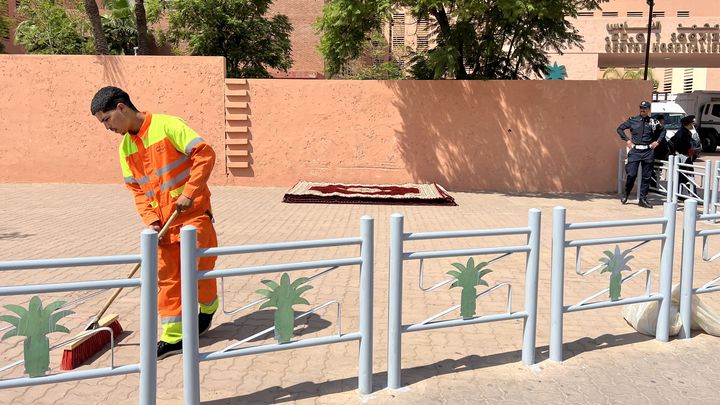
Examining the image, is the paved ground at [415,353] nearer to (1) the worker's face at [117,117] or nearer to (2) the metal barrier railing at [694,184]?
(1) the worker's face at [117,117]

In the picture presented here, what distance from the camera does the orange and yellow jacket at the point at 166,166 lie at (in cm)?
429

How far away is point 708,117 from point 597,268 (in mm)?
26884

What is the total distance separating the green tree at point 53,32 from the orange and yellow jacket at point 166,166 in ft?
73.6

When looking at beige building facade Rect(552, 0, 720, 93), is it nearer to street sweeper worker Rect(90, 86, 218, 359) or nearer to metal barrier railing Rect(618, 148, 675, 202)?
metal barrier railing Rect(618, 148, 675, 202)

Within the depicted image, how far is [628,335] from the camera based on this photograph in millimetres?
4879

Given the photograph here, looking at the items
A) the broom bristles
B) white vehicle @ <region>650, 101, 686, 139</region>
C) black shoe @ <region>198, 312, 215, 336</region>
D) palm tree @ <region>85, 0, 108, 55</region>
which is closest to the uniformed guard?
black shoe @ <region>198, 312, 215, 336</region>

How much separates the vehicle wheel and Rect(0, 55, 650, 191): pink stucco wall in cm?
1641

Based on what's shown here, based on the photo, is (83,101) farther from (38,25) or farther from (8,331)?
(38,25)

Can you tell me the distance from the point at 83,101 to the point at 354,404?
38.9ft

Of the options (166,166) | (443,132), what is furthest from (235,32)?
(166,166)

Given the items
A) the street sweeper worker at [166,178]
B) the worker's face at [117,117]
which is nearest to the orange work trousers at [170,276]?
the street sweeper worker at [166,178]

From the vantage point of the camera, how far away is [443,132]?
13781 mm

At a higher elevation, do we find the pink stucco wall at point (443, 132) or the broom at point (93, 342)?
the pink stucco wall at point (443, 132)

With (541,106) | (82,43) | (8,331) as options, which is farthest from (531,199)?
(82,43)
